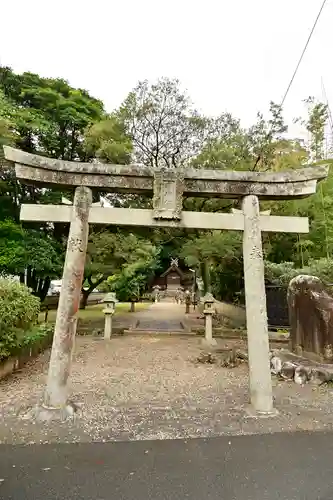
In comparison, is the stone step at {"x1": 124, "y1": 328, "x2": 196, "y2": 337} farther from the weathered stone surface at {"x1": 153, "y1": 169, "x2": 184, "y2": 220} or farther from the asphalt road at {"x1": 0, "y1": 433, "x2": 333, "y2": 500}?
the asphalt road at {"x1": 0, "y1": 433, "x2": 333, "y2": 500}

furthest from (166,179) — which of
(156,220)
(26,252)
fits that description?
(26,252)

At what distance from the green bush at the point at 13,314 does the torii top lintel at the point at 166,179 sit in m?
2.91

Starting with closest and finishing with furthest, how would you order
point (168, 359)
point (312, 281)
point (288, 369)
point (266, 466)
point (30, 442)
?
point (266, 466) < point (30, 442) < point (288, 369) < point (312, 281) < point (168, 359)

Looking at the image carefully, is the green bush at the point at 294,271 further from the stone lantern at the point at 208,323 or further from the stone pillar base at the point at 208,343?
the stone pillar base at the point at 208,343

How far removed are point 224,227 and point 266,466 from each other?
10.00ft

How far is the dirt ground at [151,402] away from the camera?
4152mm

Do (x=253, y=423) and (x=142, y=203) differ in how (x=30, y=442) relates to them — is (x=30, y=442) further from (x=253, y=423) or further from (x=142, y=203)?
(x=142, y=203)

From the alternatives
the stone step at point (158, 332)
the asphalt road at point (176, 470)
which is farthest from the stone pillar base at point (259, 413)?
the stone step at point (158, 332)

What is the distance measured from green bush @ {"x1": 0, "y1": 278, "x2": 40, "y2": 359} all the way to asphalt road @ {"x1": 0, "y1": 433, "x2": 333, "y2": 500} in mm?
2941

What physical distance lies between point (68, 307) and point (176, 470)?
2462 millimetres

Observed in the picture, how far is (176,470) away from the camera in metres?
3.20

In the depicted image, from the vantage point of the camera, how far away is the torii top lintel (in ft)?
16.1

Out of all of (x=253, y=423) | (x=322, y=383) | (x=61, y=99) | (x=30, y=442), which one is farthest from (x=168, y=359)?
(x=61, y=99)

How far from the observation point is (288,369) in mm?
6684
